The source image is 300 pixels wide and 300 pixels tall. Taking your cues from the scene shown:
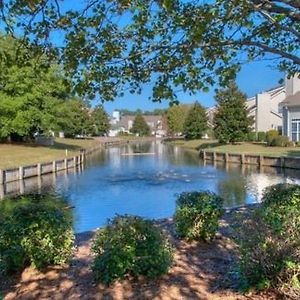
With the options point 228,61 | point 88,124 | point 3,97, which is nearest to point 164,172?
point 3,97

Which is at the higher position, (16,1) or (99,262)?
(16,1)

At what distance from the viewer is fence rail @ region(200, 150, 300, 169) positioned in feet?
126

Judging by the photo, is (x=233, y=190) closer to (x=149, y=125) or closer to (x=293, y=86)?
(x=293, y=86)

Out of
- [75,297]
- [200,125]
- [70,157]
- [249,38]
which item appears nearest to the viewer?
[75,297]

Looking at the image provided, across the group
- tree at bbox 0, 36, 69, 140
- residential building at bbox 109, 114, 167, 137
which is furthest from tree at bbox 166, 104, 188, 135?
tree at bbox 0, 36, 69, 140

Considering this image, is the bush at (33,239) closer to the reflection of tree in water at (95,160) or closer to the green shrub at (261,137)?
the reflection of tree in water at (95,160)

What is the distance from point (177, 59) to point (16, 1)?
2.80m

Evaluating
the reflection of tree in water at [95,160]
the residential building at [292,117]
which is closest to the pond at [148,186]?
the reflection of tree in water at [95,160]

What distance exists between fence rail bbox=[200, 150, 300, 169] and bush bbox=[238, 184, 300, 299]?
1294 inches

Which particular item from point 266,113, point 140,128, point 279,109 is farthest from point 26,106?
point 140,128

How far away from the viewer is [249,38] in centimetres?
863

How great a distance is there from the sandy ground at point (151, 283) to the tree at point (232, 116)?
51922 millimetres

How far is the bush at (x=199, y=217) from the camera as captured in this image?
29.3ft

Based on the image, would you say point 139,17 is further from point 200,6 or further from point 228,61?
point 228,61
